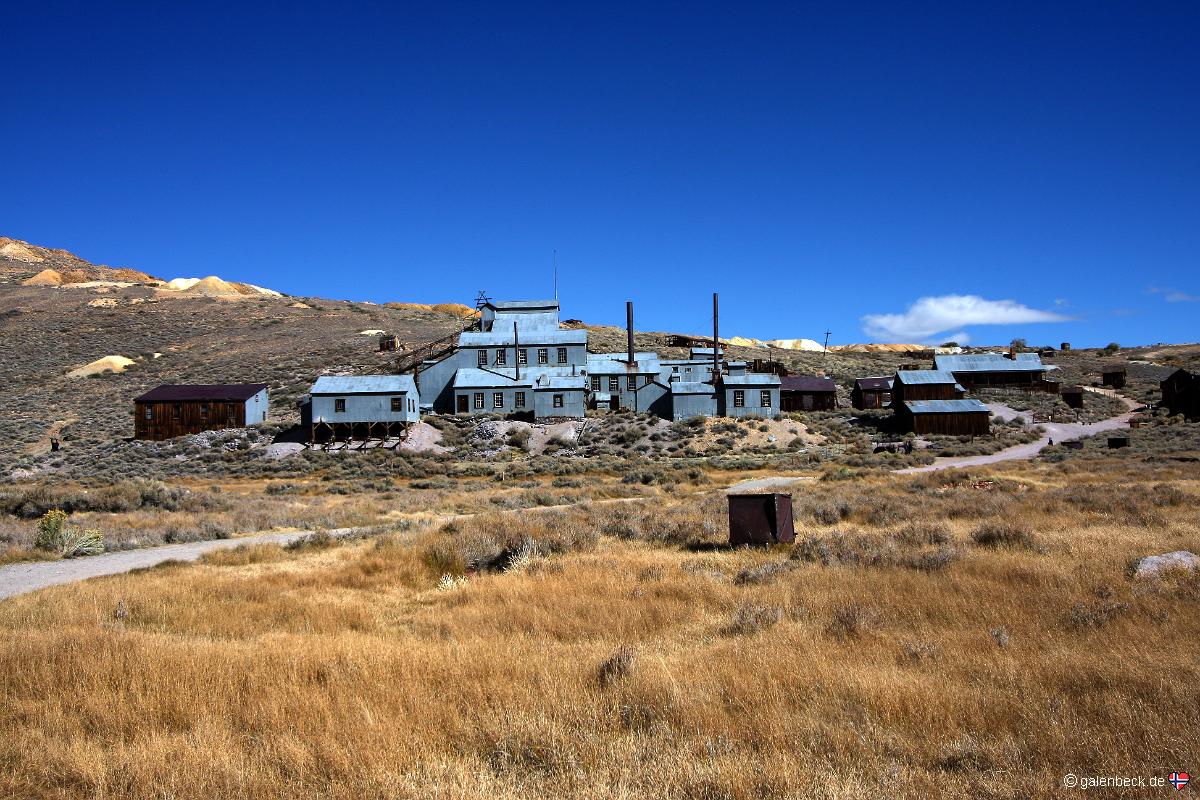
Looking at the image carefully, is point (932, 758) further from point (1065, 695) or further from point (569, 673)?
point (569, 673)

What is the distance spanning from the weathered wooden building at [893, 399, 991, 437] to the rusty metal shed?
148 ft

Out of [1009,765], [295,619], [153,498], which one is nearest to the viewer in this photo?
[1009,765]

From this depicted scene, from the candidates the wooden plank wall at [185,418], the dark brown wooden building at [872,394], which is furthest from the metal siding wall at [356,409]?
the dark brown wooden building at [872,394]

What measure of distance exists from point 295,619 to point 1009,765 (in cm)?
777

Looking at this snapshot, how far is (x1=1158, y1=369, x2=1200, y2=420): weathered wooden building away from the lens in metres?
56.2

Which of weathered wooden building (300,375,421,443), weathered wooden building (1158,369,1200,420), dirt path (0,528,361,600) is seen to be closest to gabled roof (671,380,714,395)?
weathered wooden building (300,375,421,443)

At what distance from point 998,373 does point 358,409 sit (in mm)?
59865

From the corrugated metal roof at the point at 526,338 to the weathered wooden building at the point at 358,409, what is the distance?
9.97 metres

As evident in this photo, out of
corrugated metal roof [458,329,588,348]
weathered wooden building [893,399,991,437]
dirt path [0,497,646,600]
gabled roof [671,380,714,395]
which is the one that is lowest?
dirt path [0,497,646,600]

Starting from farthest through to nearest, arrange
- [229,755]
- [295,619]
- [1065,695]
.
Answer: [295,619] < [1065,695] < [229,755]

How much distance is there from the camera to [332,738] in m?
5.19

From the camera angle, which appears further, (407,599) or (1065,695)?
(407,599)

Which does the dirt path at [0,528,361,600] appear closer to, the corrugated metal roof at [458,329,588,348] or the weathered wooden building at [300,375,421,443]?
the weathered wooden building at [300,375,421,443]

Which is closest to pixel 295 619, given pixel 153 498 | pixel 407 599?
pixel 407 599
